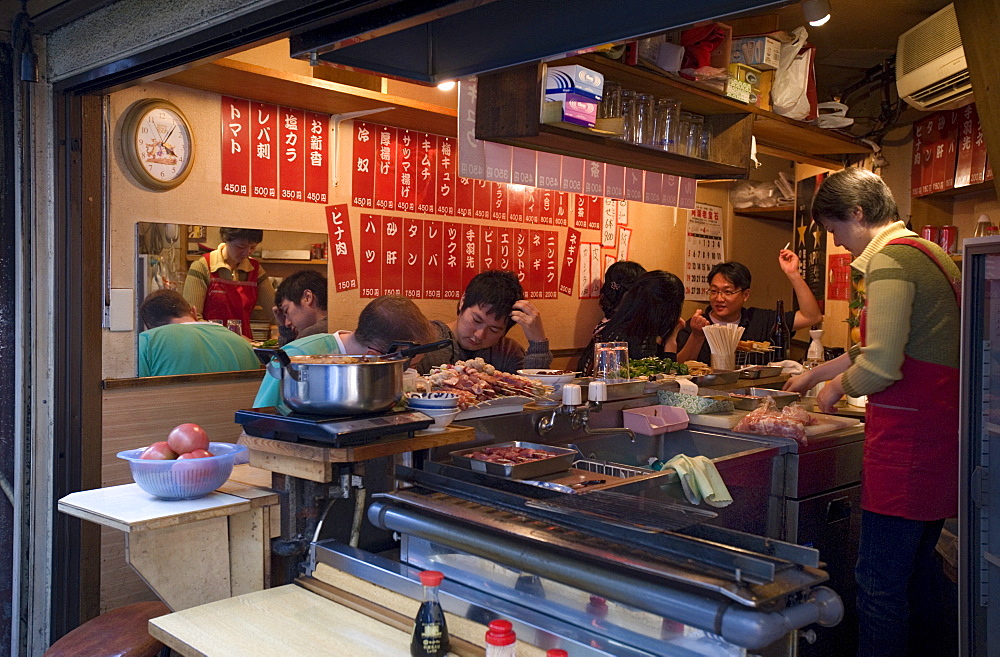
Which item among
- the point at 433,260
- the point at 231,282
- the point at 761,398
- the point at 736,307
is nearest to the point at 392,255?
the point at 433,260

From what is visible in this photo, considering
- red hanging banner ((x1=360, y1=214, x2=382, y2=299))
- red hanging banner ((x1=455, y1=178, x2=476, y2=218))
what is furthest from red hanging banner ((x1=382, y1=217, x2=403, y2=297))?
red hanging banner ((x1=455, y1=178, x2=476, y2=218))

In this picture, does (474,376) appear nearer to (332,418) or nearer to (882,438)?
(332,418)

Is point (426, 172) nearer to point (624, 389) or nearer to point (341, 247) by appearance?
point (341, 247)

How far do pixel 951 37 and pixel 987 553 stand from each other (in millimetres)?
3383

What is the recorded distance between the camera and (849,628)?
3.57m

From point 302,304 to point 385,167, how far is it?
3.24 feet

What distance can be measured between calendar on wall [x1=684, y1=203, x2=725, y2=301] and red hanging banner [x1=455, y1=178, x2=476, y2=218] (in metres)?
2.60

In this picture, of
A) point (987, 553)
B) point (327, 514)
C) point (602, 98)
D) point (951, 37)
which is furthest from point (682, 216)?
point (327, 514)

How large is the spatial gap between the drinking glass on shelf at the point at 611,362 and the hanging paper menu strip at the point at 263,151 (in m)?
1.85

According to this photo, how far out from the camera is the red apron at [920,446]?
2.97m

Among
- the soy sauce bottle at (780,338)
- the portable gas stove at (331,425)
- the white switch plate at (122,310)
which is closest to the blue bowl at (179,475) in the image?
the portable gas stove at (331,425)

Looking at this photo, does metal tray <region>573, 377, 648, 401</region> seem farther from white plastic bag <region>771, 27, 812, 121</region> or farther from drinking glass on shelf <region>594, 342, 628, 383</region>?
white plastic bag <region>771, 27, 812, 121</region>

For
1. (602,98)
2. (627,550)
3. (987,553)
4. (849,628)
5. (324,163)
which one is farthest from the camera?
(324,163)

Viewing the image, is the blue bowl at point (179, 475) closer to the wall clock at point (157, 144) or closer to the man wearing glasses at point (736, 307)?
the wall clock at point (157, 144)
